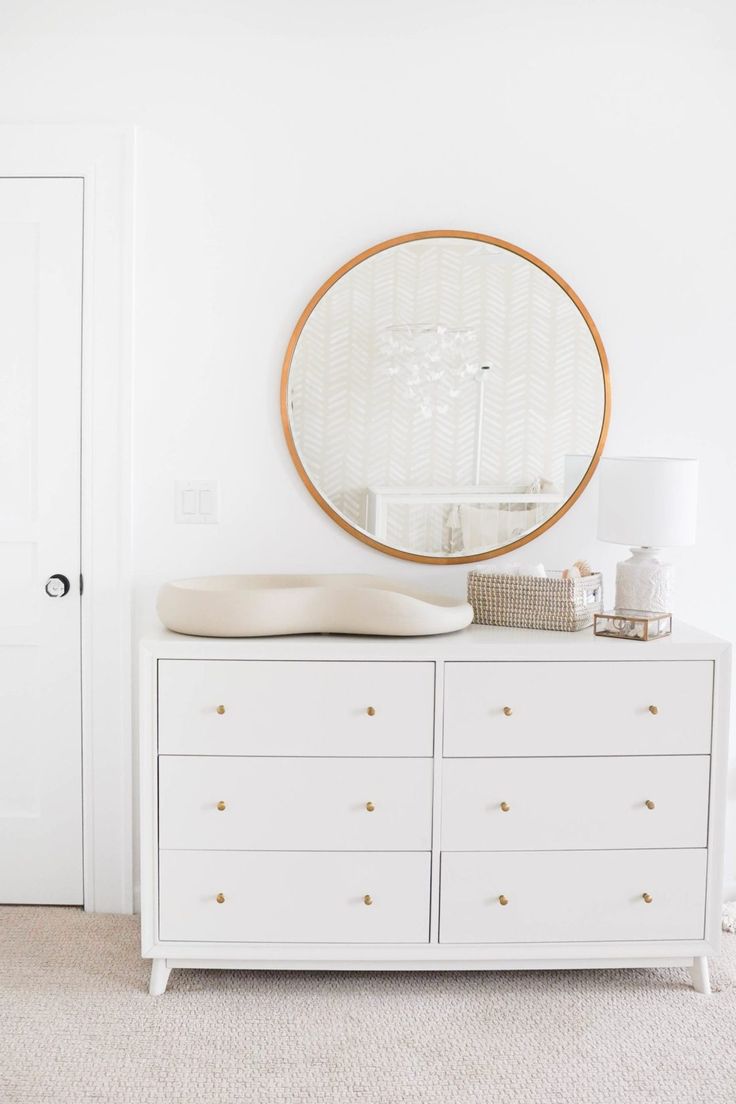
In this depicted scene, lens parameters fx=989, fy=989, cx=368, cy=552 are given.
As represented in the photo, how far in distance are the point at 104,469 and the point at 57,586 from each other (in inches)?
13.5

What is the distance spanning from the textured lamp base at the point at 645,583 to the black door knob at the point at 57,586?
4.78ft

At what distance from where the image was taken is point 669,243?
8.80 feet

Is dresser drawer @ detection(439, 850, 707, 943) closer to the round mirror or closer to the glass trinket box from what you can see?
the glass trinket box

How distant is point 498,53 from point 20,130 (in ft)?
4.16

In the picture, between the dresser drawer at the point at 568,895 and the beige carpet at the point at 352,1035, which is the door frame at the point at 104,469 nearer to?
the beige carpet at the point at 352,1035

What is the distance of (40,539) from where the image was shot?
2.68 meters

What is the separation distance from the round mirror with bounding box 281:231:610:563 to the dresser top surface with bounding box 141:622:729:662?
462mm

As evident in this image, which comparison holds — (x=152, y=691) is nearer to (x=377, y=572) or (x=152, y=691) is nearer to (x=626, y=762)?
(x=377, y=572)

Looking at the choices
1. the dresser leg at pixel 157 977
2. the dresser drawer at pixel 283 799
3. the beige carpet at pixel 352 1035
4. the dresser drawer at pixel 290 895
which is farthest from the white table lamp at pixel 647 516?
the dresser leg at pixel 157 977

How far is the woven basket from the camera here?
7.92ft

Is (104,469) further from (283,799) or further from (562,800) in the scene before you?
(562,800)

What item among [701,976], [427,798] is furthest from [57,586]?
[701,976]

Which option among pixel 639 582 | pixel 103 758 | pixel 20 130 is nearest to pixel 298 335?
pixel 20 130

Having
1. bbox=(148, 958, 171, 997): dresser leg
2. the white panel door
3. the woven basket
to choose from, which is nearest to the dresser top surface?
the woven basket
